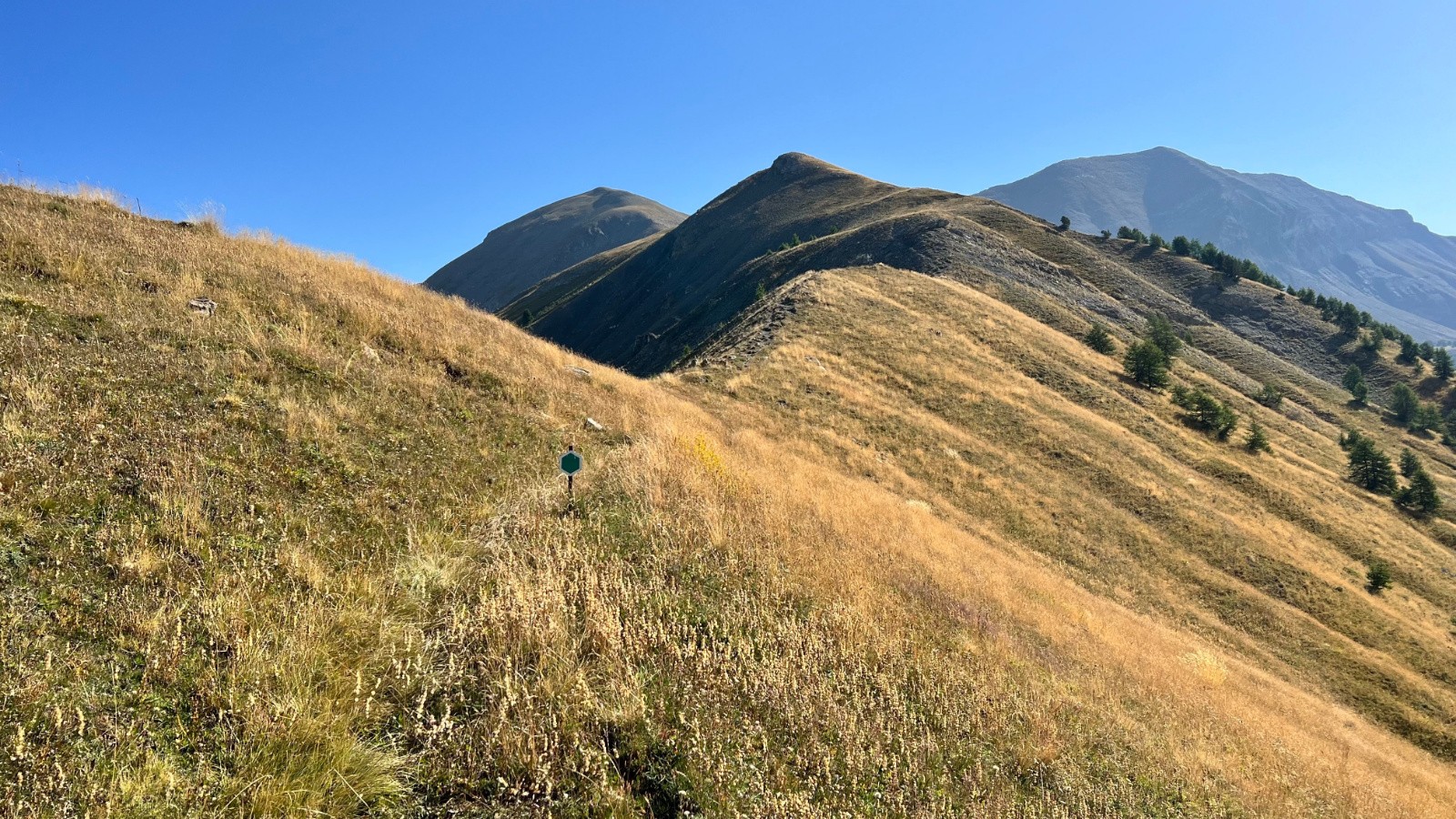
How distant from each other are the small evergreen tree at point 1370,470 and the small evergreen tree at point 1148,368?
11.8m

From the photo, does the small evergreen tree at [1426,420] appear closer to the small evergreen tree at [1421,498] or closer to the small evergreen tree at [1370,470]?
the small evergreen tree at [1370,470]

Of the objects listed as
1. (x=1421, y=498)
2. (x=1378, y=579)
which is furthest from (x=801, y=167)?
(x=1378, y=579)

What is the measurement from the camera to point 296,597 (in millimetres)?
4113

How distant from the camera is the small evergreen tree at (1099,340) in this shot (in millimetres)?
43781

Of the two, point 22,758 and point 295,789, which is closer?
point 22,758

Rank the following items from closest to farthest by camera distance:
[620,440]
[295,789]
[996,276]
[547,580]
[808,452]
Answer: [295,789] < [547,580] < [620,440] < [808,452] < [996,276]

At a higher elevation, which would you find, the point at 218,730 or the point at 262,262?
the point at 262,262

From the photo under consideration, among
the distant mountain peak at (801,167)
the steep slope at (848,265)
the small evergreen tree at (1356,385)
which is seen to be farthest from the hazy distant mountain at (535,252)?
the small evergreen tree at (1356,385)

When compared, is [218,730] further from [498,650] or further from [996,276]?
[996,276]

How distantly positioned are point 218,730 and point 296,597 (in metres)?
1.18

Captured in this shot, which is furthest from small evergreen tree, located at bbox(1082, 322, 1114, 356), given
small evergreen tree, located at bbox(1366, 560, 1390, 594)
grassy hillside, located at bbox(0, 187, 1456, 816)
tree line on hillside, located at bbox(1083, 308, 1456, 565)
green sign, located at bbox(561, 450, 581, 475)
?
green sign, located at bbox(561, 450, 581, 475)

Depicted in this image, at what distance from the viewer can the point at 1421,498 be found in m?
34.4

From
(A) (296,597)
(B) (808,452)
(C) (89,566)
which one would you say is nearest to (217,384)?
(C) (89,566)

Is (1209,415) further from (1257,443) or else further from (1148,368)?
(1148,368)
